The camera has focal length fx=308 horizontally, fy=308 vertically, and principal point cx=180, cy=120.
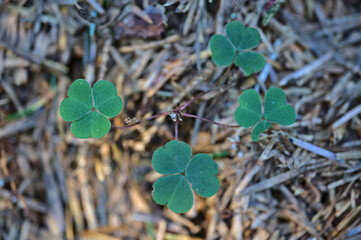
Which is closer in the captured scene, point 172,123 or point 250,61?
point 250,61

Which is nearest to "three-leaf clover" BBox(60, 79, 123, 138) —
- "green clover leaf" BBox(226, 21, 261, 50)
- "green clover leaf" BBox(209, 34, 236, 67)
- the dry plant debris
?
the dry plant debris

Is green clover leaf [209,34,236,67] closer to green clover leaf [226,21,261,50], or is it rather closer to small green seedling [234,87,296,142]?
green clover leaf [226,21,261,50]

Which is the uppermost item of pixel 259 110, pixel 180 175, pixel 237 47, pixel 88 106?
pixel 237 47

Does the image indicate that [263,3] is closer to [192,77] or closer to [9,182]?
[192,77]

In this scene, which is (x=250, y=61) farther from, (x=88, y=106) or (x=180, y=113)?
(x=88, y=106)

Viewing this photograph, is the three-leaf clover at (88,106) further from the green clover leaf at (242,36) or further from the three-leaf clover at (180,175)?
the green clover leaf at (242,36)

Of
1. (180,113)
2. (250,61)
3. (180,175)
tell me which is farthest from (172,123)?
(250,61)

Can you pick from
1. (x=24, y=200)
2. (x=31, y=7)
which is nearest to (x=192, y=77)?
(x=31, y=7)
